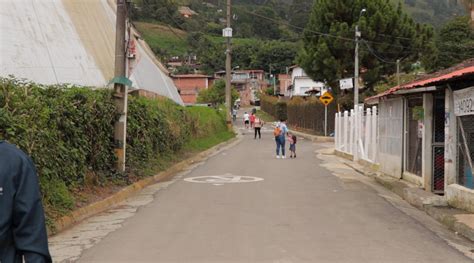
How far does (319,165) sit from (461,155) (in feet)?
33.8

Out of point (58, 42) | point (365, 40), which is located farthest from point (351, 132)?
point (365, 40)

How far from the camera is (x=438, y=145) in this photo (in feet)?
41.8

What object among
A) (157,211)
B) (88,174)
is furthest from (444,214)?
(88,174)

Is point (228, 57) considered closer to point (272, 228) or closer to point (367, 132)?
point (367, 132)

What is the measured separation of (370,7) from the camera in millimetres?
39844

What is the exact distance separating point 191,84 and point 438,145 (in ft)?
314

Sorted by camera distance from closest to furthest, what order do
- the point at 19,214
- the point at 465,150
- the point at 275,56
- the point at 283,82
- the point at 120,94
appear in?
the point at 19,214 → the point at 465,150 → the point at 120,94 → the point at 283,82 → the point at 275,56

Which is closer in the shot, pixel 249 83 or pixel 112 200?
pixel 112 200

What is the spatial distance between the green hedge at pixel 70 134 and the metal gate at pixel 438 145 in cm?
710

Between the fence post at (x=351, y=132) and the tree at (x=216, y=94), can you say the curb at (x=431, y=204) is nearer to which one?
the fence post at (x=351, y=132)

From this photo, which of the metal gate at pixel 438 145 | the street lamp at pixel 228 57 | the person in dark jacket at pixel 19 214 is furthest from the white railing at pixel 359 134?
the person in dark jacket at pixel 19 214

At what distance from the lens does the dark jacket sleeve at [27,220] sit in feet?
8.79

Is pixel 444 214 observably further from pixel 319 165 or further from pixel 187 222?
pixel 319 165

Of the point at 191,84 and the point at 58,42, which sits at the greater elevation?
the point at 191,84
